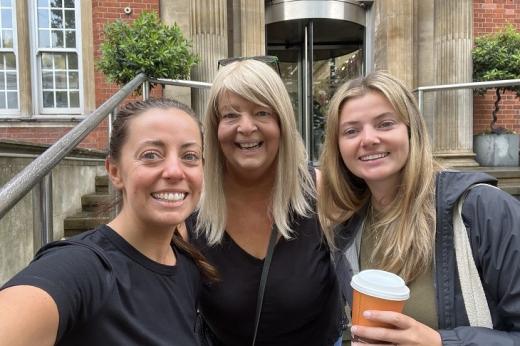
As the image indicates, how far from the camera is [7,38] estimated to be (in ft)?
25.5

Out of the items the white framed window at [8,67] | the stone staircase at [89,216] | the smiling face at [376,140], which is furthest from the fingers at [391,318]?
the white framed window at [8,67]

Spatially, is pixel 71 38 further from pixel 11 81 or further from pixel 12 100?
pixel 12 100

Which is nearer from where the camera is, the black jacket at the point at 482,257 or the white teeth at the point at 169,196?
the black jacket at the point at 482,257

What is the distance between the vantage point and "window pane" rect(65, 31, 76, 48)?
7.83 metres

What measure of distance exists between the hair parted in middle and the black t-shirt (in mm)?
599

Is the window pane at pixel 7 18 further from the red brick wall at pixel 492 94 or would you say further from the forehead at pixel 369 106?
the red brick wall at pixel 492 94

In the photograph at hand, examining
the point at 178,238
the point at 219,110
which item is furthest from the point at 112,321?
the point at 219,110

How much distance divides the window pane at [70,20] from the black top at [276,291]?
7.13 m

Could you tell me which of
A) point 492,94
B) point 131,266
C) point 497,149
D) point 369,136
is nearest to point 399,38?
point 492,94

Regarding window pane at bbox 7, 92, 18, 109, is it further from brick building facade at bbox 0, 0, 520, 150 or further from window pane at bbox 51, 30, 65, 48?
window pane at bbox 51, 30, 65, 48

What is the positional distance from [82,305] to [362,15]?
8.32 meters

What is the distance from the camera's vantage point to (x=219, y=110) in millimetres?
1953

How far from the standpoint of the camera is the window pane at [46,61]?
310 inches

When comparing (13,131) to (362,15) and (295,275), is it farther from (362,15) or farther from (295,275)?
(295,275)
